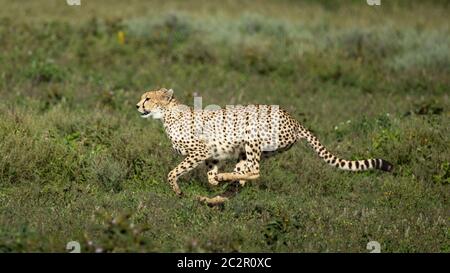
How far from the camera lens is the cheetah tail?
8.78m

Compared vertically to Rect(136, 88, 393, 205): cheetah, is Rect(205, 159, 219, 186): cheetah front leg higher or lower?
lower

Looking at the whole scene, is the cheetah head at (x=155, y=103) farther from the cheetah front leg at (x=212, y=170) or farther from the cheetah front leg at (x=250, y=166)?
the cheetah front leg at (x=250, y=166)

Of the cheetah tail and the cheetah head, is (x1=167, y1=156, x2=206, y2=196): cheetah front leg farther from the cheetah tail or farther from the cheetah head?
the cheetah tail

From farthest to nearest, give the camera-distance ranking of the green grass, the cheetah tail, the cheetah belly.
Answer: the cheetah belly, the cheetah tail, the green grass

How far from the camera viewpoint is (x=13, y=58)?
14.5 meters

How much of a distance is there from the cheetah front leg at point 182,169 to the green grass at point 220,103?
4.8 inches

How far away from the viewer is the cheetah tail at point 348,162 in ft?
28.8

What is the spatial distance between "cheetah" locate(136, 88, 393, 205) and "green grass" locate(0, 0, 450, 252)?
379 mm

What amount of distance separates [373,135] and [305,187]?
6.01 feet

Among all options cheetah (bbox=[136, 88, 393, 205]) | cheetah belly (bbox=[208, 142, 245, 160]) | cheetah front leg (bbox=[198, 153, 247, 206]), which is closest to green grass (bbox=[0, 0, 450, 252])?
cheetah front leg (bbox=[198, 153, 247, 206])

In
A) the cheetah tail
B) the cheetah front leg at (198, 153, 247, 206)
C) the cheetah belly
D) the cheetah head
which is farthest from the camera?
the cheetah head

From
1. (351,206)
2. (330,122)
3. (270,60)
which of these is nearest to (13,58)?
(270,60)

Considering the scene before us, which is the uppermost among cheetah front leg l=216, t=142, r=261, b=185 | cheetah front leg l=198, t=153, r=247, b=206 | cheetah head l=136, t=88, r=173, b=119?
cheetah head l=136, t=88, r=173, b=119
